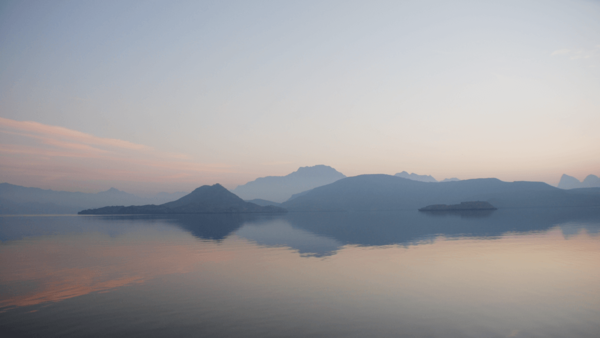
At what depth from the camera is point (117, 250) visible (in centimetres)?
5316

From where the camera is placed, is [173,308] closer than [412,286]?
Yes

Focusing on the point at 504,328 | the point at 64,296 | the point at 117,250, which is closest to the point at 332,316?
the point at 504,328

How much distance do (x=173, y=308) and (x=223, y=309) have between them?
356cm

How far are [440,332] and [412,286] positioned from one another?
10389 mm

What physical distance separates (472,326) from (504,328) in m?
1.61

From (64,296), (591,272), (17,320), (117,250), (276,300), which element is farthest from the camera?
(117,250)

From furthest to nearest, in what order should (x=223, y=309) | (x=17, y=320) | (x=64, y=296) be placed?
(x=64, y=296) < (x=223, y=309) < (x=17, y=320)

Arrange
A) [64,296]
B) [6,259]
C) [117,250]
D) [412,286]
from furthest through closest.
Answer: [117,250]
[6,259]
[412,286]
[64,296]

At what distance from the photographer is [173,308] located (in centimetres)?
2148

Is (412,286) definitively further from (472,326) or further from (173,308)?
(173,308)

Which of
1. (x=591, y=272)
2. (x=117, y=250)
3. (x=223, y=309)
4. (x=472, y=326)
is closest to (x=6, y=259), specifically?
(x=117, y=250)

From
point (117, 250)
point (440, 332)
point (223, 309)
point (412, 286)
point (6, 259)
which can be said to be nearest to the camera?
point (440, 332)

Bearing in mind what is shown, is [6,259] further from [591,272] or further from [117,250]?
[591,272]

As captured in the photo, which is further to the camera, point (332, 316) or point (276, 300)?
point (276, 300)
